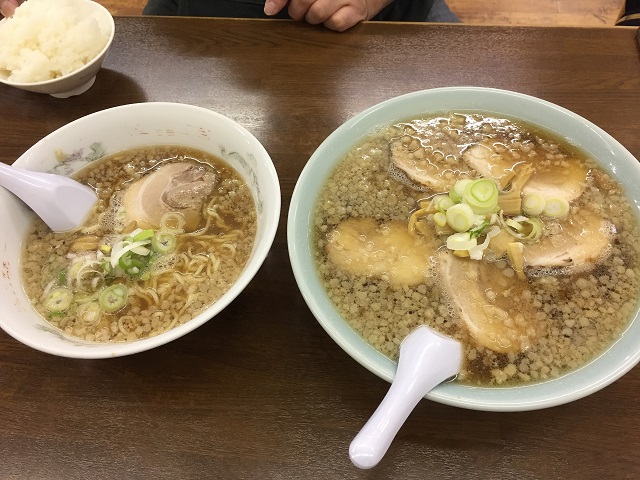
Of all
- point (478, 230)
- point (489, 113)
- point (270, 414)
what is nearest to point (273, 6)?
point (489, 113)

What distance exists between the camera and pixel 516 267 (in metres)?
1.00

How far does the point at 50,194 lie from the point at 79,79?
541mm

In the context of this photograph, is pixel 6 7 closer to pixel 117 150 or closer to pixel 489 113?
pixel 117 150

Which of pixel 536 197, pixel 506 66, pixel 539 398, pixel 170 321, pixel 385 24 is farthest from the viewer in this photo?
pixel 385 24

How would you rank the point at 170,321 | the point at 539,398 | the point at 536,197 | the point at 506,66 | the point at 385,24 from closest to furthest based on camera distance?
the point at 539,398
the point at 170,321
the point at 536,197
the point at 506,66
the point at 385,24

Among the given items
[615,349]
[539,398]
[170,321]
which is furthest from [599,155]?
[170,321]

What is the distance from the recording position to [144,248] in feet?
3.37

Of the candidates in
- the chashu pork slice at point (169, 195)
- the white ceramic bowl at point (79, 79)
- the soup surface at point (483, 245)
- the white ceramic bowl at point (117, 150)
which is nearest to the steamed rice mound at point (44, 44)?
the white ceramic bowl at point (79, 79)

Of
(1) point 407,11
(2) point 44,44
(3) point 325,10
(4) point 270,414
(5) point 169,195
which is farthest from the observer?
(1) point 407,11

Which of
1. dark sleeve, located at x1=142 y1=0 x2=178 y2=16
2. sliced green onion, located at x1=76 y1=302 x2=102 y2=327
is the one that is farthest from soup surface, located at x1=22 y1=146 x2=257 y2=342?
dark sleeve, located at x1=142 y1=0 x2=178 y2=16

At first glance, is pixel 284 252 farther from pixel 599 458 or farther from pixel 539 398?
pixel 599 458

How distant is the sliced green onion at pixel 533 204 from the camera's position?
1.05 m

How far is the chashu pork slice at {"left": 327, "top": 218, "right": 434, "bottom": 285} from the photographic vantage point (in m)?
1.01

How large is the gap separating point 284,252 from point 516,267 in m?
0.53
